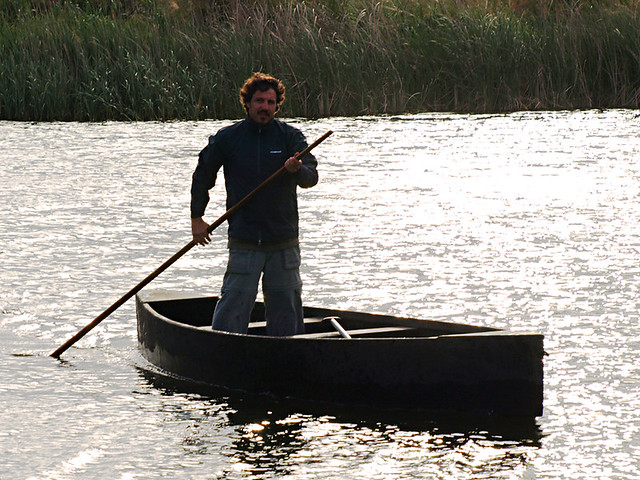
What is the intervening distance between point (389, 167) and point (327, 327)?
12.4 meters

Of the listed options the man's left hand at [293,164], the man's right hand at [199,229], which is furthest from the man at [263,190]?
the man's right hand at [199,229]

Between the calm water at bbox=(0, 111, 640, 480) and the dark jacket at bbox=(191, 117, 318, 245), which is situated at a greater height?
the dark jacket at bbox=(191, 117, 318, 245)

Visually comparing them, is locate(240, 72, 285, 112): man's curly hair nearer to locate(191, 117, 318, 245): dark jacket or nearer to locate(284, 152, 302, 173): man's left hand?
locate(191, 117, 318, 245): dark jacket

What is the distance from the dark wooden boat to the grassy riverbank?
57.5 ft

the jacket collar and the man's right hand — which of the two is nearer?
the jacket collar

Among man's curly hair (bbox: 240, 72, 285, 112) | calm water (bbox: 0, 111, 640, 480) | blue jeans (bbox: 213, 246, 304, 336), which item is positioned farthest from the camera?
blue jeans (bbox: 213, 246, 304, 336)

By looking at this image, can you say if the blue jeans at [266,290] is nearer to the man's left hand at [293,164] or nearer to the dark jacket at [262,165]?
the dark jacket at [262,165]

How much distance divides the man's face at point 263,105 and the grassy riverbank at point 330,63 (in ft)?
58.1

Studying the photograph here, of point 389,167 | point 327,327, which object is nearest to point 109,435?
point 327,327

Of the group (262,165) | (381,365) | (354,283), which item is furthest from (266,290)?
(354,283)

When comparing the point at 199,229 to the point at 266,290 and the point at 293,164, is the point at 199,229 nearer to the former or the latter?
the point at 266,290

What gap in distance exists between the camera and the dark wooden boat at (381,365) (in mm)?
7219

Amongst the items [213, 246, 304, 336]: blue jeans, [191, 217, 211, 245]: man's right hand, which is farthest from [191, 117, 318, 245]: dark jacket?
[191, 217, 211, 245]: man's right hand

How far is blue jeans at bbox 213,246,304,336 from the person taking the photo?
802 centimetres
